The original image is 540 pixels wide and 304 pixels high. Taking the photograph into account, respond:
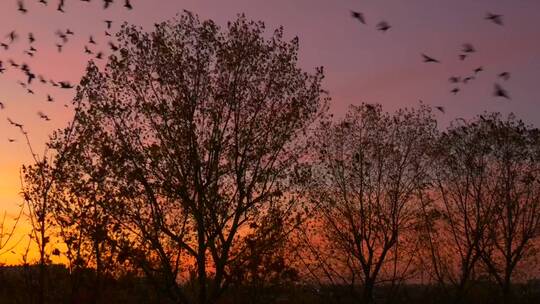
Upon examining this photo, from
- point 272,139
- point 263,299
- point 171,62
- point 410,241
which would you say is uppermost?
Answer: point 171,62

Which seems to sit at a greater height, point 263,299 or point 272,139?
point 272,139

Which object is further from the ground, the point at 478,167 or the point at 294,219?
the point at 478,167

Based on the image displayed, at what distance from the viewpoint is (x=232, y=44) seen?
2750 cm

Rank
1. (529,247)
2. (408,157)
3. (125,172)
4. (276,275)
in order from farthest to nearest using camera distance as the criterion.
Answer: (529,247)
(408,157)
(276,275)
(125,172)

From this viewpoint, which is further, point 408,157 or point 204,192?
point 408,157

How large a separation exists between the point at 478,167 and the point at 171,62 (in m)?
24.2

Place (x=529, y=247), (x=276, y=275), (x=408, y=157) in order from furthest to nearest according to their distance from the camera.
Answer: (x=529, y=247) → (x=408, y=157) → (x=276, y=275)

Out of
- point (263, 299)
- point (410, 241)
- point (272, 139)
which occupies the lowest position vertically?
point (263, 299)

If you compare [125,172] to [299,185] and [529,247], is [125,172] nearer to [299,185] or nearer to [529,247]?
[299,185]

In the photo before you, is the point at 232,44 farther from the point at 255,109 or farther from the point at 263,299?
the point at 263,299

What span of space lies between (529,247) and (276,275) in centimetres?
2378

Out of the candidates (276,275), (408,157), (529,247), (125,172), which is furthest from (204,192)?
(529,247)

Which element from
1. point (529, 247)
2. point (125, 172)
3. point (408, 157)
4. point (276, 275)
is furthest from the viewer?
point (529, 247)

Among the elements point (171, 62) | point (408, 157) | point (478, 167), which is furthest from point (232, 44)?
point (478, 167)
